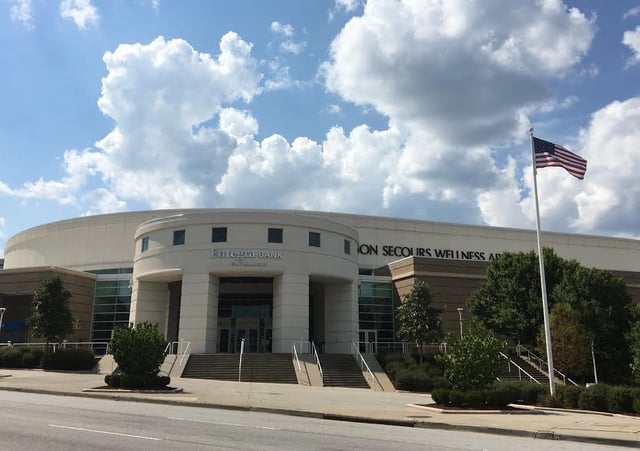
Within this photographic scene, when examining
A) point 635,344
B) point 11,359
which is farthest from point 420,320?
point 11,359

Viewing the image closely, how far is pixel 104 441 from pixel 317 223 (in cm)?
3185

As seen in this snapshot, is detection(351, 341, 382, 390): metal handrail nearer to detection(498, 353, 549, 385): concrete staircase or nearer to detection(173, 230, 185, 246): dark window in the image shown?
detection(498, 353, 549, 385): concrete staircase

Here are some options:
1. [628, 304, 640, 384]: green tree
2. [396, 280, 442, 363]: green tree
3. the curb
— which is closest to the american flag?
[628, 304, 640, 384]: green tree

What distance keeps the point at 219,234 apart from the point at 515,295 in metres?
22.8

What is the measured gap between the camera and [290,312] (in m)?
39.2

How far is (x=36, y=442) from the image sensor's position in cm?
1039

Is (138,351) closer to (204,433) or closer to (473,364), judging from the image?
(204,433)

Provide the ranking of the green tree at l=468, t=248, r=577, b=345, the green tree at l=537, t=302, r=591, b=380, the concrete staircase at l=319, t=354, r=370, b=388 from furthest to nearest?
1. the green tree at l=468, t=248, r=577, b=345
2. the green tree at l=537, t=302, r=591, b=380
3. the concrete staircase at l=319, t=354, r=370, b=388

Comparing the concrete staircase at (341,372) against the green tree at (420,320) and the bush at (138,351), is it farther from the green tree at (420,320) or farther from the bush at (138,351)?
the bush at (138,351)

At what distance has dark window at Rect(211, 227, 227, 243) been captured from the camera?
131ft

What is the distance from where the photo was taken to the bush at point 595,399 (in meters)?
20.8

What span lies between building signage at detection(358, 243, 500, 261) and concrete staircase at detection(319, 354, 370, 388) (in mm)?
25199

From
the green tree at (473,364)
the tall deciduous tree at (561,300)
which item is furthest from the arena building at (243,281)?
the green tree at (473,364)

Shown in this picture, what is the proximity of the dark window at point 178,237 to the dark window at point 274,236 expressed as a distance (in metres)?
6.48
